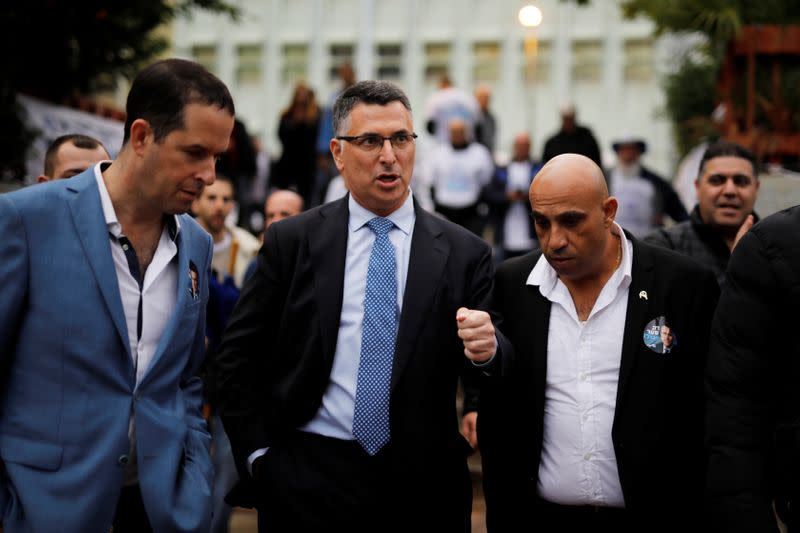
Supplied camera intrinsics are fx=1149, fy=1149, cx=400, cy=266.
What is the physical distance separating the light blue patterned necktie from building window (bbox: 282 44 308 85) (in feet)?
143

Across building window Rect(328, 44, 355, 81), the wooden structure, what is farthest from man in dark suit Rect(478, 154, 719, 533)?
building window Rect(328, 44, 355, 81)

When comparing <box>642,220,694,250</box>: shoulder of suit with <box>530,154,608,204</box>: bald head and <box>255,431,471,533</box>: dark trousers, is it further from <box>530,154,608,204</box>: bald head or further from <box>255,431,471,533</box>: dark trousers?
<box>255,431,471,533</box>: dark trousers

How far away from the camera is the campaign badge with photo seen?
171 inches

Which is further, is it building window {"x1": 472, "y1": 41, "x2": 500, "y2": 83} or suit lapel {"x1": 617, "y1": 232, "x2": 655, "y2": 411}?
building window {"x1": 472, "y1": 41, "x2": 500, "y2": 83}

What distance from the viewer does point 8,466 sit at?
11.7ft

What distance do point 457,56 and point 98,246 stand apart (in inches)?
1713

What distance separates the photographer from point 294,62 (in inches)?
1870

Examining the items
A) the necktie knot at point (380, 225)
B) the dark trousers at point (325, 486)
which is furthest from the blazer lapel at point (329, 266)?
the dark trousers at point (325, 486)

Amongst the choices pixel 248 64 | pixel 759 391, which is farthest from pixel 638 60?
pixel 759 391

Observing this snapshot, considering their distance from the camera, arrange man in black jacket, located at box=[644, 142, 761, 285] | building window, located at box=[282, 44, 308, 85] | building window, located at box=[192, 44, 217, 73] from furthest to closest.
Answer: building window, located at box=[192, 44, 217, 73] < building window, located at box=[282, 44, 308, 85] < man in black jacket, located at box=[644, 142, 761, 285]

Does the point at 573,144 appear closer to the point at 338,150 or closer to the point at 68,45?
the point at 68,45

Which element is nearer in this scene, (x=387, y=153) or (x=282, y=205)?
(x=387, y=153)

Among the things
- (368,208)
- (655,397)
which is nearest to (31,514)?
(368,208)

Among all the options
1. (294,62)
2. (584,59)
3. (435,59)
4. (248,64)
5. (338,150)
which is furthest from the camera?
(248,64)
